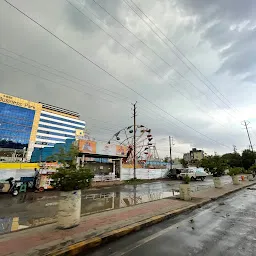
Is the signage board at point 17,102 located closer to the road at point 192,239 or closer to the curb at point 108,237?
the curb at point 108,237

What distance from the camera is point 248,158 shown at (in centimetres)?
5947

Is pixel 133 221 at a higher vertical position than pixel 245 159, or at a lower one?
lower

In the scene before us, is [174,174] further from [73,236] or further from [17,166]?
[73,236]

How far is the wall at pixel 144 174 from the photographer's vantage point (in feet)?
84.2

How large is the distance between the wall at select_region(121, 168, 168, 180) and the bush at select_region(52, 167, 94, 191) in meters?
19.8

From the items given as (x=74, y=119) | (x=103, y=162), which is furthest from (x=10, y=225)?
(x=74, y=119)

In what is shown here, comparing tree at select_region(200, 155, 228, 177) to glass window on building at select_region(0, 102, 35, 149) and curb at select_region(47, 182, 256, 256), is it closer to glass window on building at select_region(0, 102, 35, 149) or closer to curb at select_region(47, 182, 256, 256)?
curb at select_region(47, 182, 256, 256)

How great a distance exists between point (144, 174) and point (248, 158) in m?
48.1

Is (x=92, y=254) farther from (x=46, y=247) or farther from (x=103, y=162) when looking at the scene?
(x=103, y=162)

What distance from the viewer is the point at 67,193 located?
209 inches

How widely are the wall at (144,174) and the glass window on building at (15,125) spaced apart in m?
73.2

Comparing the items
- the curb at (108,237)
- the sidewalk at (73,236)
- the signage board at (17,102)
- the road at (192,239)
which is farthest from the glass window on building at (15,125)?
the road at (192,239)

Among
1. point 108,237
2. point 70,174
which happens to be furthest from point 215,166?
point 70,174

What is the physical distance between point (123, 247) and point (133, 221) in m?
1.64
